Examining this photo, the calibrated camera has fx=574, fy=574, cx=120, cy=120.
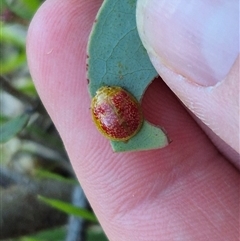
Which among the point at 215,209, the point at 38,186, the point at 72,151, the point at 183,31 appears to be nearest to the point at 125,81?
the point at 183,31

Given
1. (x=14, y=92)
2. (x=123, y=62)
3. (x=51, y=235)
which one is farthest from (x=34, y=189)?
(x=123, y=62)

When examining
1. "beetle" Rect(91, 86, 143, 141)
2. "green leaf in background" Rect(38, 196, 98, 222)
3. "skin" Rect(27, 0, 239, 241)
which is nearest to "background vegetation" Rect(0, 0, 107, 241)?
"green leaf in background" Rect(38, 196, 98, 222)

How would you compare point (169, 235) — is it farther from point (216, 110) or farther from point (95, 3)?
point (95, 3)

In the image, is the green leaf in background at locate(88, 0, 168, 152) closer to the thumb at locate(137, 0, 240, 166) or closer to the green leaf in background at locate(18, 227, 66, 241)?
the thumb at locate(137, 0, 240, 166)

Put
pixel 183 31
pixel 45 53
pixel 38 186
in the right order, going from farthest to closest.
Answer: pixel 38 186, pixel 45 53, pixel 183 31

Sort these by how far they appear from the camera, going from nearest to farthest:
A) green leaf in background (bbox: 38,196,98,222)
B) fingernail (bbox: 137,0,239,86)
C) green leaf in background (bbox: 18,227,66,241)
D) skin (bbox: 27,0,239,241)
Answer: fingernail (bbox: 137,0,239,86) < skin (bbox: 27,0,239,241) < green leaf in background (bbox: 38,196,98,222) < green leaf in background (bbox: 18,227,66,241)

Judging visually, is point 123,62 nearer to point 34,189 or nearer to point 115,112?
point 115,112
